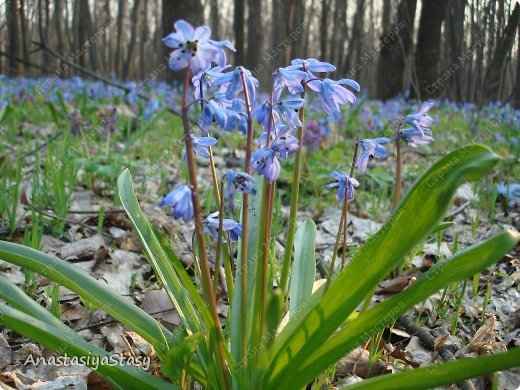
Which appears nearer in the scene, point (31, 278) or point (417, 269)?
point (31, 278)

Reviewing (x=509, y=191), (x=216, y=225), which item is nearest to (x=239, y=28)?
(x=509, y=191)

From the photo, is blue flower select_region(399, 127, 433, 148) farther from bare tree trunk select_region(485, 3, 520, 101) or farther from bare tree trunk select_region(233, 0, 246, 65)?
bare tree trunk select_region(233, 0, 246, 65)

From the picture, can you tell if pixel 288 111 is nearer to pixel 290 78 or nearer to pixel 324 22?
pixel 290 78

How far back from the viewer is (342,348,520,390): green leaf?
3.08 feet

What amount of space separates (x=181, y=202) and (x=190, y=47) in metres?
0.29

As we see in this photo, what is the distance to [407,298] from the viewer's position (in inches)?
42.2

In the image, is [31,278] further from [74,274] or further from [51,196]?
[51,196]

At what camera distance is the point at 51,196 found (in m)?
2.69

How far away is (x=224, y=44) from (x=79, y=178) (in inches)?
113

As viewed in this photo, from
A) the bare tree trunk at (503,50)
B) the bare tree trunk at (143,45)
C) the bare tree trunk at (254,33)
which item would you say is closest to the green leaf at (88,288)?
the bare tree trunk at (503,50)

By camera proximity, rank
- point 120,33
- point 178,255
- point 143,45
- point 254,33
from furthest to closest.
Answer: point 143,45
point 120,33
point 254,33
point 178,255

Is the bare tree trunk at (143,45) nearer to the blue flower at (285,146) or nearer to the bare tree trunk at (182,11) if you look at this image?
the bare tree trunk at (182,11)

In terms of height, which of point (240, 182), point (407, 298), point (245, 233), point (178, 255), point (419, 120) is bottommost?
point (178, 255)

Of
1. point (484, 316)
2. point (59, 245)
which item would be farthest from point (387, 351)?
point (59, 245)
